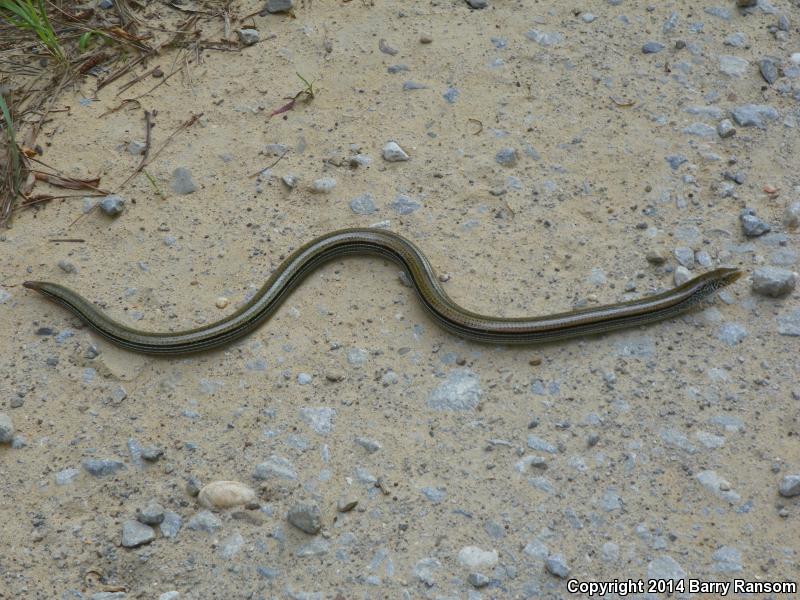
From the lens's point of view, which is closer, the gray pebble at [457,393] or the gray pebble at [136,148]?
the gray pebble at [457,393]

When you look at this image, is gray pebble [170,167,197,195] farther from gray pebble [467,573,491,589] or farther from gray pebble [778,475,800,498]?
gray pebble [778,475,800,498]

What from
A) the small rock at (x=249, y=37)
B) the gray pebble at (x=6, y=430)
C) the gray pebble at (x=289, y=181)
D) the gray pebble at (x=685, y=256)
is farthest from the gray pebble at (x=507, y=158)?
the gray pebble at (x=6, y=430)

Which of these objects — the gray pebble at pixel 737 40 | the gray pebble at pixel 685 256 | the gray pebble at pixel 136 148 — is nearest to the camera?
the gray pebble at pixel 685 256

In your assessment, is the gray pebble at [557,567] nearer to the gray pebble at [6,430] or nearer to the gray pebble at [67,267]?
the gray pebble at [6,430]

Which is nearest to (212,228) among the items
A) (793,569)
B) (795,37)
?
(793,569)

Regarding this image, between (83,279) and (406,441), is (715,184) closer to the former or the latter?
(406,441)

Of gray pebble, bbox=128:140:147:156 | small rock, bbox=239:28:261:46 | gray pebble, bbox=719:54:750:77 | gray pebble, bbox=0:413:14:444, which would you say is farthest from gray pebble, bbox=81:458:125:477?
gray pebble, bbox=719:54:750:77

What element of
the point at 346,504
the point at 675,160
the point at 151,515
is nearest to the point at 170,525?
the point at 151,515
